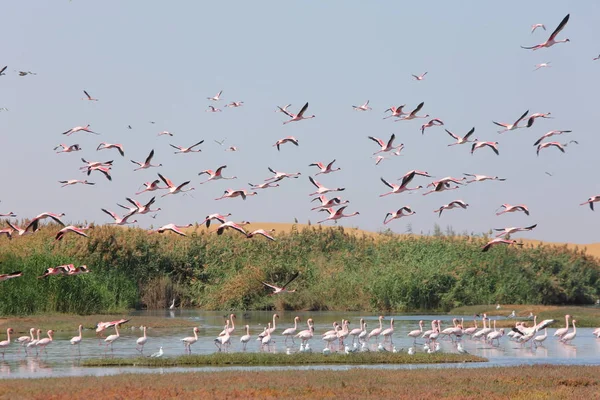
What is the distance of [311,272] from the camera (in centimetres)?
5819

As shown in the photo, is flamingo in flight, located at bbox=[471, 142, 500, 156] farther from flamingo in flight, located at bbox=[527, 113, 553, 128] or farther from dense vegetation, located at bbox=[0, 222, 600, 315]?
dense vegetation, located at bbox=[0, 222, 600, 315]

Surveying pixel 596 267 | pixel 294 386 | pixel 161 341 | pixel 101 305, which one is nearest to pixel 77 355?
pixel 161 341

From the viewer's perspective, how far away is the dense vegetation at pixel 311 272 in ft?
176

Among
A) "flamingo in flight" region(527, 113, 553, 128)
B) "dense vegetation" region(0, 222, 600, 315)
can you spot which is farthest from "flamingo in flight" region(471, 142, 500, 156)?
"dense vegetation" region(0, 222, 600, 315)

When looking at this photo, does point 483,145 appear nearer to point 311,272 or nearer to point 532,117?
point 532,117

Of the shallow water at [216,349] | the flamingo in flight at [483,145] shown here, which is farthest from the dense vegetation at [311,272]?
the flamingo in flight at [483,145]

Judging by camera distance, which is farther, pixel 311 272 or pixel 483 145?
pixel 311 272

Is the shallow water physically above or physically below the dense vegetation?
below

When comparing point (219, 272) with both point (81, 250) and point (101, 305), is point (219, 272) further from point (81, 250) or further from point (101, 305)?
point (101, 305)

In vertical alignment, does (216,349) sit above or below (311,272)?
below

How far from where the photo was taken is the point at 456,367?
25969 mm

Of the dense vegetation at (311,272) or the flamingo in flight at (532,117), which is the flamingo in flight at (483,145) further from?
the dense vegetation at (311,272)

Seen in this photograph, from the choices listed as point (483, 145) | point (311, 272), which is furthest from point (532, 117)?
point (311, 272)

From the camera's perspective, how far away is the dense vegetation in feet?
176
